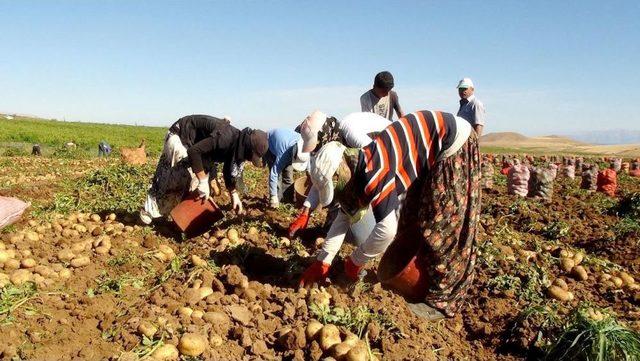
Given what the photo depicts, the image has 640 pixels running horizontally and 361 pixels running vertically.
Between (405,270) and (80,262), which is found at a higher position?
Answer: (405,270)

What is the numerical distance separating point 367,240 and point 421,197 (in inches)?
20.2

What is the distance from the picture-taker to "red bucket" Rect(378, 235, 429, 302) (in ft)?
9.91

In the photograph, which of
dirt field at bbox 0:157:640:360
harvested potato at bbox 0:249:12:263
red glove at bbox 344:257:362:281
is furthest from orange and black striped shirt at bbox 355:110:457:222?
harvested potato at bbox 0:249:12:263

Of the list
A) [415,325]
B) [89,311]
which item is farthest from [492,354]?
[89,311]

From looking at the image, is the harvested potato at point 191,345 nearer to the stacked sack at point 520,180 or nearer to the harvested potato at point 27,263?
the harvested potato at point 27,263

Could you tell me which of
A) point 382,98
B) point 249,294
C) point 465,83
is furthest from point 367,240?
point 465,83

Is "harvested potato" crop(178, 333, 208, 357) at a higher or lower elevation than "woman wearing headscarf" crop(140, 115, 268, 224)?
lower

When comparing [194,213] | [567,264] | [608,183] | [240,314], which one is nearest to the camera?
[240,314]

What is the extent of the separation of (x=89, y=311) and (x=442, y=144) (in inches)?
85.9

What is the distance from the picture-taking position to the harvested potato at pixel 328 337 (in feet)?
7.91

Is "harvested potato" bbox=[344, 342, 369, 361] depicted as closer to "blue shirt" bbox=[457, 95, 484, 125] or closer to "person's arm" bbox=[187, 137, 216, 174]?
"person's arm" bbox=[187, 137, 216, 174]

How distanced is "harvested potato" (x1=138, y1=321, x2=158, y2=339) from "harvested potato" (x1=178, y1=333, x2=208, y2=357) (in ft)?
0.57

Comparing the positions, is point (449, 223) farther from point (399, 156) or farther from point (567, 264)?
point (567, 264)

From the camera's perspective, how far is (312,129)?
3502 mm
